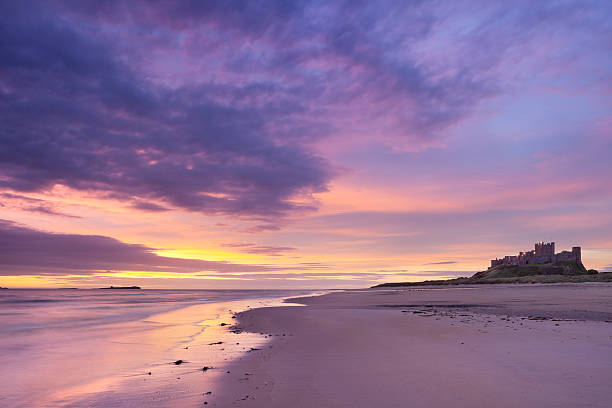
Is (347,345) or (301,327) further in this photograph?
(301,327)

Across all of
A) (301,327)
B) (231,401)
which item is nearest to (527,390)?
(231,401)

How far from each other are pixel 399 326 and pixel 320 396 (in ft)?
38.1

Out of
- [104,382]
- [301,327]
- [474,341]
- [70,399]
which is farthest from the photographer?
[301,327]

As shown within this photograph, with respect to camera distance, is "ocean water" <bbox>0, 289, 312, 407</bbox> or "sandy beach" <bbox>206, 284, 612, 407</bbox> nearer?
"sandy beach" <bbox>206, 284, 612, 407</bbox>

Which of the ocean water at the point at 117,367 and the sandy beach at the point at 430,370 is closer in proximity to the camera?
A: the sandy beach at the point at 430,370

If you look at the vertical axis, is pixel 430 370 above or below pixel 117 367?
above

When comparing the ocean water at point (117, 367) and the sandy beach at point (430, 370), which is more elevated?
the sandy beach at point (430, 370)

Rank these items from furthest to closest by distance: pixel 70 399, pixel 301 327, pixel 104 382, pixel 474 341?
pixel 301 327
pixel 474 341
pixel 104 382
pixel 70 399

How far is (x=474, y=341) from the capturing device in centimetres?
1307

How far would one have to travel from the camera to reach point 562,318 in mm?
19391

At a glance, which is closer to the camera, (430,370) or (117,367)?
(430,370)

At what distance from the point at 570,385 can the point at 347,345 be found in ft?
22.4

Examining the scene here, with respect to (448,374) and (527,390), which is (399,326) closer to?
(448,374)

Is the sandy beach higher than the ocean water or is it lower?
higher
